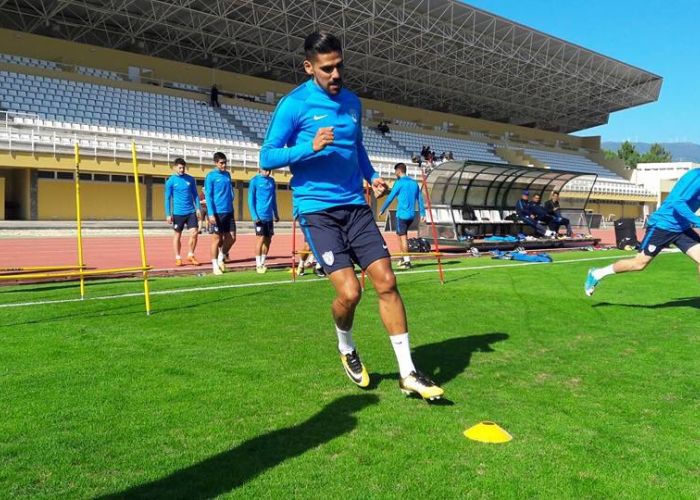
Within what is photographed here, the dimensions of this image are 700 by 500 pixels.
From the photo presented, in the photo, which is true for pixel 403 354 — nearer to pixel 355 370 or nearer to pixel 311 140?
pixel 355 370

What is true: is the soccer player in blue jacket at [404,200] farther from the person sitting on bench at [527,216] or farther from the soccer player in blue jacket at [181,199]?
the person sitting on bench at [527,216]

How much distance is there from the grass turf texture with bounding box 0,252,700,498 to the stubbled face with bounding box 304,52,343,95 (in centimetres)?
196

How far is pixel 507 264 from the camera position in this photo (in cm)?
1333

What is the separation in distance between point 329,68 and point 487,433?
92.5 inches

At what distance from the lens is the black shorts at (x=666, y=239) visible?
23.1 ft

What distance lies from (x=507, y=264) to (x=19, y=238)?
16.3m

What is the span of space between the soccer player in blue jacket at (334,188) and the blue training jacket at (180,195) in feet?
27.4

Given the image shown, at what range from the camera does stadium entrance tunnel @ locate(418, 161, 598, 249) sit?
686 inches

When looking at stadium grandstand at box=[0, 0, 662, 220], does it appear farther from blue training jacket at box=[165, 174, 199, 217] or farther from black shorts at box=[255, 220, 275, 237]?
black shorts at box=[255, 220, 275, 237]

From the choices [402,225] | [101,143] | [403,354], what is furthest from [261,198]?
[101,143]

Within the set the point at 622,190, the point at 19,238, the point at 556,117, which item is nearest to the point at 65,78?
the point at 19,238

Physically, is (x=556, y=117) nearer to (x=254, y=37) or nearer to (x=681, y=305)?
(x=254, y=37)

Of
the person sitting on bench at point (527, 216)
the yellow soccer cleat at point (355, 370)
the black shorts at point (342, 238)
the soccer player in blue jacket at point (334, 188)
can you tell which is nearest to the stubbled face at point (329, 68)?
the soccer player in blue jacket at point (334, 188)

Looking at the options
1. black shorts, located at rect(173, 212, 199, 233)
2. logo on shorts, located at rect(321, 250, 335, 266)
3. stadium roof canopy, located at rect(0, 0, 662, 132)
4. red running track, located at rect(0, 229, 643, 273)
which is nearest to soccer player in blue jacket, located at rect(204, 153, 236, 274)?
red running track, located at rect(0, 229, 643, 273)
